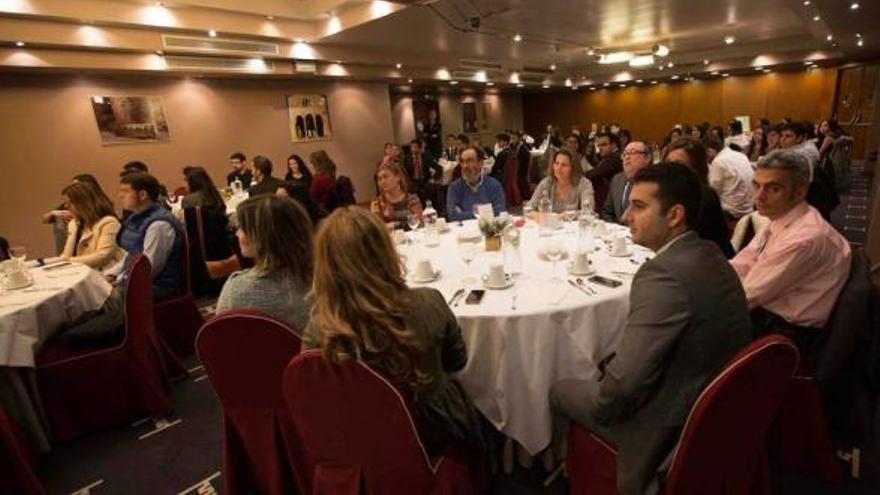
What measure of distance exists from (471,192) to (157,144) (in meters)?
5.91

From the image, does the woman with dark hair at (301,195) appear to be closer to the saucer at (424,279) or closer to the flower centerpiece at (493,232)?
the flower centerpiece at (493,232)

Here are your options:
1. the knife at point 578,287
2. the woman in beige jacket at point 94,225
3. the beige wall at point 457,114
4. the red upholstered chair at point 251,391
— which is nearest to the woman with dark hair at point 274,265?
the red upholstered chair at point 251,391

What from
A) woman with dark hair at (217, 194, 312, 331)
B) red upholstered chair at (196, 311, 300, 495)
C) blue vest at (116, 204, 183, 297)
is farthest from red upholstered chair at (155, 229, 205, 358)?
woman with dark hair at (217, 194, 312, 331)

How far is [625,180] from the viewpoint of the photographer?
3730mm

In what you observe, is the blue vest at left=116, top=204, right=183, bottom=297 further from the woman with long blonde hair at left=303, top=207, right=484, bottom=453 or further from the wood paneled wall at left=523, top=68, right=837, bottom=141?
the wood paneled wall at left=523, top=68, right=837, bottom=141

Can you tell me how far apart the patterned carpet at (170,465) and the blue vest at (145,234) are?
2.70 ft

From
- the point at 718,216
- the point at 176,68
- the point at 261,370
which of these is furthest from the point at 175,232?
the point at 176,68

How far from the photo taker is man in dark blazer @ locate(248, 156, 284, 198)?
5.33 metres

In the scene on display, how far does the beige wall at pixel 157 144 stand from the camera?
6.28 m

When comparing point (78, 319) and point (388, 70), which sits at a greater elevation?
point (388, 70)

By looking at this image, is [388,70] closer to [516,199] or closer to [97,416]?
[516,199]

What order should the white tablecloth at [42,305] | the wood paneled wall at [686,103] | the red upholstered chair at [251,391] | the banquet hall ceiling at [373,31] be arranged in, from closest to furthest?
the red upholstered chair at [251,391] → the white tablecloth at [42,305] → the banquet hall ceiling at [373,31] → the wood paneled wall at [686,103]

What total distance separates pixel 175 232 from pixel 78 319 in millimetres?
763

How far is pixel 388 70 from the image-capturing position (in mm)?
9594
